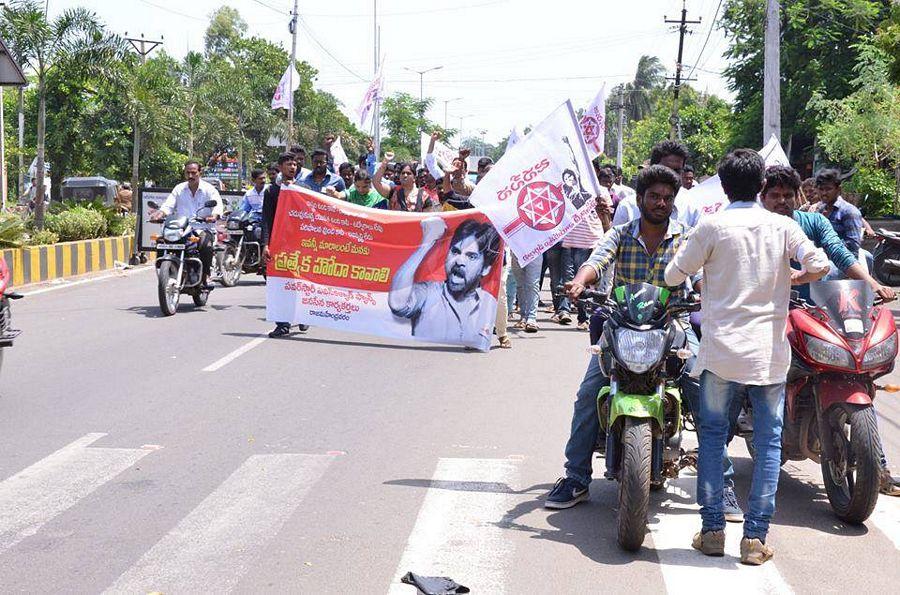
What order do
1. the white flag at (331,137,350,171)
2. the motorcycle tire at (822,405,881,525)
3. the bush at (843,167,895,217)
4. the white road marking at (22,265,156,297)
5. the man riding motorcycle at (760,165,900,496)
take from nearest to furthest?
the motorcycle tire at (822,405,881,525)
the man riding motorcycle at (760,165,900,496)
the white road marking at (22,265,156,297)
the white flag at (331,137,350,171)
the bush at (843,167,895,217)

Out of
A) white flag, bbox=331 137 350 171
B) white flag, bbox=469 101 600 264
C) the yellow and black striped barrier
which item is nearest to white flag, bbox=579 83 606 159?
white flag, bbox=331 137 350 171

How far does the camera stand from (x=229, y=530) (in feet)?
17.8

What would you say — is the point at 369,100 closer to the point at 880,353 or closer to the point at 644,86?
the point at 880,353

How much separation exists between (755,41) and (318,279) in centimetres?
3286

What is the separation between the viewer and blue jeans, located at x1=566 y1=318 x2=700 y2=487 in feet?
19.0

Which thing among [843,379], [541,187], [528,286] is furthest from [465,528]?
[528,286]

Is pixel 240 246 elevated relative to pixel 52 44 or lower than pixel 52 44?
lower

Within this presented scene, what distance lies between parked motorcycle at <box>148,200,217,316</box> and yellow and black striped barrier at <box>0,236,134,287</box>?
9.87 ft

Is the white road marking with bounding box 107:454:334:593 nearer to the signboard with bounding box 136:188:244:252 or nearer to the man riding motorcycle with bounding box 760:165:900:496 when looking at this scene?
the man riding motorcycle with bounding box 760:165:900:496

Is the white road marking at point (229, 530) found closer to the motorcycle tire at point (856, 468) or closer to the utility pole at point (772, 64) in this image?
the motorcycle tire at point (856, 468)

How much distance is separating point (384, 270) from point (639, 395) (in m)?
6.80

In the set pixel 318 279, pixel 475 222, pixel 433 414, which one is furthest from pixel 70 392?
pixel 475 222

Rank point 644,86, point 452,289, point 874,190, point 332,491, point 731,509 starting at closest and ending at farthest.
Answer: point 731,509, point 332,491, point 452,289, point 874,190, point 644,86

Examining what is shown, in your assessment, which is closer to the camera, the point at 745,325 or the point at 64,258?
the point at 745,325
